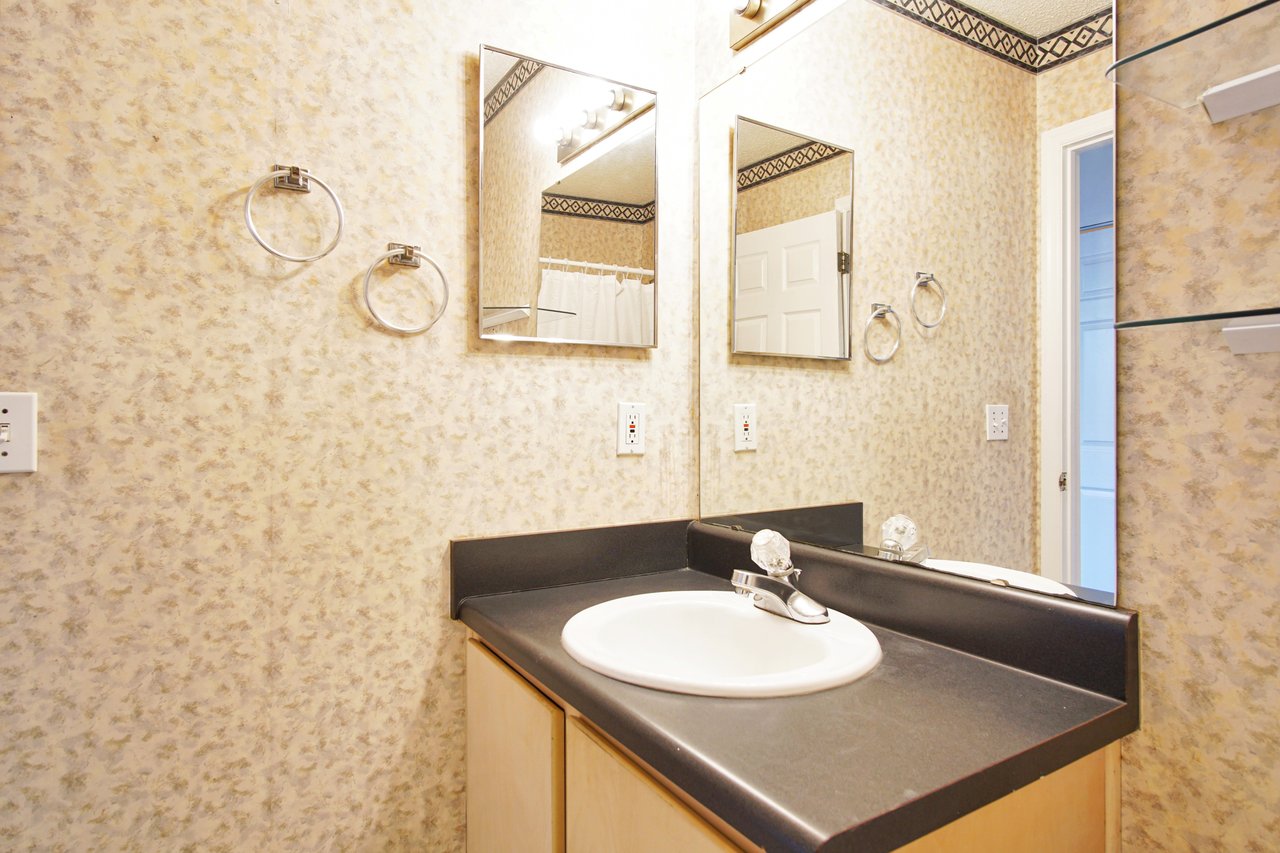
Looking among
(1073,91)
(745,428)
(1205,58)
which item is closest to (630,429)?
(745,428)

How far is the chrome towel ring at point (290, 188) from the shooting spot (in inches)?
42.3

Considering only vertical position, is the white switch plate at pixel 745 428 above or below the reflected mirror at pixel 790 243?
below

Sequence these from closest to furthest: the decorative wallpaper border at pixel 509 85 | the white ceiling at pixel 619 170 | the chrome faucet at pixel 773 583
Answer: the chrome faucet at pixel 773 583, the decorative wallpaper border at pixel 509 85, the white ceiling at pixel 619 170

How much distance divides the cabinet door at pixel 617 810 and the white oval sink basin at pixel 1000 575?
22.0 inches

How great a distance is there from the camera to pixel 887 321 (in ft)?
3.92

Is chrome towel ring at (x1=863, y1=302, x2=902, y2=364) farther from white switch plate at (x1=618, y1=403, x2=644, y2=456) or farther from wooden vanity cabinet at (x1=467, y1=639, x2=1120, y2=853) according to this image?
wooden vanity cabinet at (x1=467, y1=639, x2=1120, y2=853)

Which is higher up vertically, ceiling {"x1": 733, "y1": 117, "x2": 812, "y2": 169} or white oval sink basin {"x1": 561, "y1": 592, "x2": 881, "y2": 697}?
ceiling {"x1": 733, "y1": 117, "x2": 812, "y2": 169}

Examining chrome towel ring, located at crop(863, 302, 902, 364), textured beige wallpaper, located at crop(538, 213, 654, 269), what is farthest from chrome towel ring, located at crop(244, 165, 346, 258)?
chrome towel ring, located at crop(863, 302, 902, 364)

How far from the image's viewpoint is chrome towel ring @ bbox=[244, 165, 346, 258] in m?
1.07

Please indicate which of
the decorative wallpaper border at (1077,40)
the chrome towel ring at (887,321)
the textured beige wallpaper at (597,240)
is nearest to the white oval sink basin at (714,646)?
the chrome towel ring at (887,321)

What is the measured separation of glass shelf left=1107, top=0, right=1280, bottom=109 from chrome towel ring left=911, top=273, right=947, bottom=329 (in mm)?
360

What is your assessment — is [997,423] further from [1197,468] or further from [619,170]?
[619,170]

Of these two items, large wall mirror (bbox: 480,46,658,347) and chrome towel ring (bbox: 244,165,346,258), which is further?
large wall mirror (bbox: 480,46,658,347)

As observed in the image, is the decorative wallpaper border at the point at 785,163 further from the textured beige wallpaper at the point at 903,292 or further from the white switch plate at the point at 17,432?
the white switch plate at the point at 17,432
